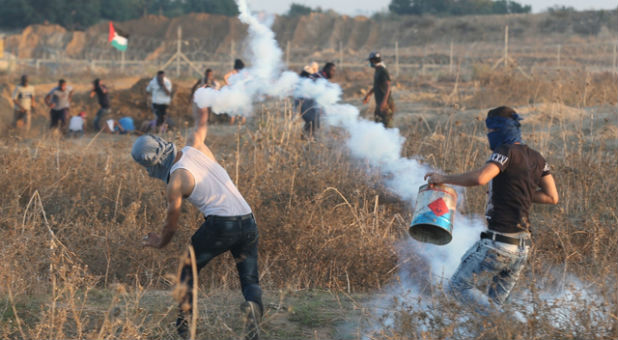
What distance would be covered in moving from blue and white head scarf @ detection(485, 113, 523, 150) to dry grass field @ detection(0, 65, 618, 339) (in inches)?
35.7

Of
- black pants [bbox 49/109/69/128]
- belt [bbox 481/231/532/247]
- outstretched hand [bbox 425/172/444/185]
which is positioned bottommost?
black pants [bbox 49/109/69/128]

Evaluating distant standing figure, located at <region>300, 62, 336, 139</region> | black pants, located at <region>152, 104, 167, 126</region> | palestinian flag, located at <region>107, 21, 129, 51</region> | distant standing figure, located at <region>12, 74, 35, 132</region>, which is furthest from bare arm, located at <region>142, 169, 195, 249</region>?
palestinian flag, located at <region>107, 21, 129, 51</region>

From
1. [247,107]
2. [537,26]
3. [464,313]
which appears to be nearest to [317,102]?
[247,107]

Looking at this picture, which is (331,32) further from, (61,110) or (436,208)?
(436,208)

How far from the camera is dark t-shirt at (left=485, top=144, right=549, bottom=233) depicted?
4.59 metres

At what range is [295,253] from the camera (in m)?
6.64

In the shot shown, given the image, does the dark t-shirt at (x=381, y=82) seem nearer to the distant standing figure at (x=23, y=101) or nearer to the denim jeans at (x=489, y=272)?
the denim jeans at (x=489, y=272)

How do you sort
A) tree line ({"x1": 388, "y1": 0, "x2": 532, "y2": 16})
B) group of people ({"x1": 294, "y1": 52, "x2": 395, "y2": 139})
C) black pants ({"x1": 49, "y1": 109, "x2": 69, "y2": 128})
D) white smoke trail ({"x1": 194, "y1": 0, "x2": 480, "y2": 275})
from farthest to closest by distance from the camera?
tree line ({"x1": 388, "y1": 0, "x2": 532, "y2": 16}) → black pants ({"x1": 49, "y1": 109, "x2": 69, "y2": 128}) → group of people ({"x1": 294, "y1": 52, "x2": 395, "y2": 139}) → white smoke trail ({"x1": 194, "y1": 0, "x2": 480, "y2": 275})

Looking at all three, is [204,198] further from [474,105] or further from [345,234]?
[474,105]

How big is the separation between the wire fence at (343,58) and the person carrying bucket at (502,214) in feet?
81.6

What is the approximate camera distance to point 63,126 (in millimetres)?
15844

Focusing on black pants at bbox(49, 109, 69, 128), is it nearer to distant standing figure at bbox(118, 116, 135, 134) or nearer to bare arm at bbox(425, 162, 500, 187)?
distant standing figure at bbox(118, 116, 135, 134)

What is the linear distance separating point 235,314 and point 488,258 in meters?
1.85

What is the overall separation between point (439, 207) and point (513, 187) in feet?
1.62
